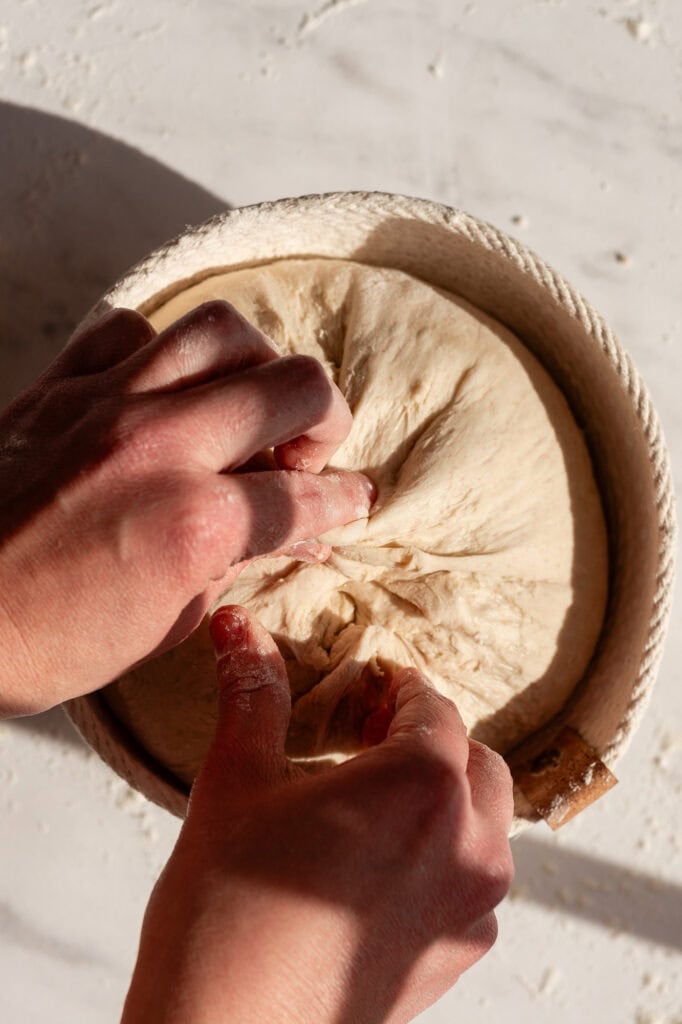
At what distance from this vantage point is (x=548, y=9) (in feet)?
3.96

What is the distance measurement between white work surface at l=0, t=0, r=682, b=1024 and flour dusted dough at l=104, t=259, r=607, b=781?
0.28 m

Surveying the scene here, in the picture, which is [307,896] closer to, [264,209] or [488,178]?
[264,209]

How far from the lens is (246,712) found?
76cm

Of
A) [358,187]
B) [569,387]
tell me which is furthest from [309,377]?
[358,187]

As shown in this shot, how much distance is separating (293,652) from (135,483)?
0.32m

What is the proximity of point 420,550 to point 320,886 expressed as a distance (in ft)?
1.21

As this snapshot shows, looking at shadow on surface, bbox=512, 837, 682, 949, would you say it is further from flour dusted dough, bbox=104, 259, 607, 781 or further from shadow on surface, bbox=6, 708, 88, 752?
shadow on surface, bbox=6, 708, 88, 752

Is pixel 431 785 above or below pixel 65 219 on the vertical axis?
below

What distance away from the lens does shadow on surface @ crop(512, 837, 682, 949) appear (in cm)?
117

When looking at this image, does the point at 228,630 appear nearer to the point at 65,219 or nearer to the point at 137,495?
the point at 137,495

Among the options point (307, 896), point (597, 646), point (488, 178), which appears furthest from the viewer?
point (488, 178)

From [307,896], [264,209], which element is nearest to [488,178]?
[264,209]

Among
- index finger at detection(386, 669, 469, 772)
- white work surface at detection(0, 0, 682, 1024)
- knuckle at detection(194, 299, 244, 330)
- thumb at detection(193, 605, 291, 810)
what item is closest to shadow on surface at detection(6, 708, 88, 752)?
white work surface at detection(0, 0, 682, 1024)

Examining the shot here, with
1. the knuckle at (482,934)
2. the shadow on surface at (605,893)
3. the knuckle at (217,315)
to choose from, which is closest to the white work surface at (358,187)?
the shadow on surface at (605,893)
